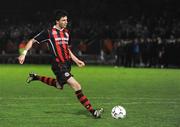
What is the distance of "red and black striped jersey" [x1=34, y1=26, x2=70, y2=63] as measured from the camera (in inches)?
457

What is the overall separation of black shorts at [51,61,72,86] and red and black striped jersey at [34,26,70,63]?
0.12 meters

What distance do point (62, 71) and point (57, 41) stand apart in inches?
26.1

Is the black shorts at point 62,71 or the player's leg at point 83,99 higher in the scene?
the black shorts at point 62,71

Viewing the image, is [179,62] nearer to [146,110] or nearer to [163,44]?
[163,44]

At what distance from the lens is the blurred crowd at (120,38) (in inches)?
1363

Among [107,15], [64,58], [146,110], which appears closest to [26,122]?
[64,58]

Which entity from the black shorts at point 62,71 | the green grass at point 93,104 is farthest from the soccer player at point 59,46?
the green grass at point 93,104

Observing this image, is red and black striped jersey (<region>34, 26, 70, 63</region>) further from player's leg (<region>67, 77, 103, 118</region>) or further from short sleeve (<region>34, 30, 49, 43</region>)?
player's leg (<region>67, 77, 103, 118</region>)

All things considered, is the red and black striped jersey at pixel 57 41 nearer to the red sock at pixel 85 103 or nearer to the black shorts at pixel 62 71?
the black shorts at pixel 62 71

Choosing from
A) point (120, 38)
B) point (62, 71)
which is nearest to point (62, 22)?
point (62, 71)

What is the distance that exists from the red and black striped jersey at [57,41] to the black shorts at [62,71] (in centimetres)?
12

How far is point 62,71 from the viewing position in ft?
37.5

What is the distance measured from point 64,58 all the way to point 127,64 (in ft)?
80.2

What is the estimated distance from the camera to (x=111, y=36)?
133ft
